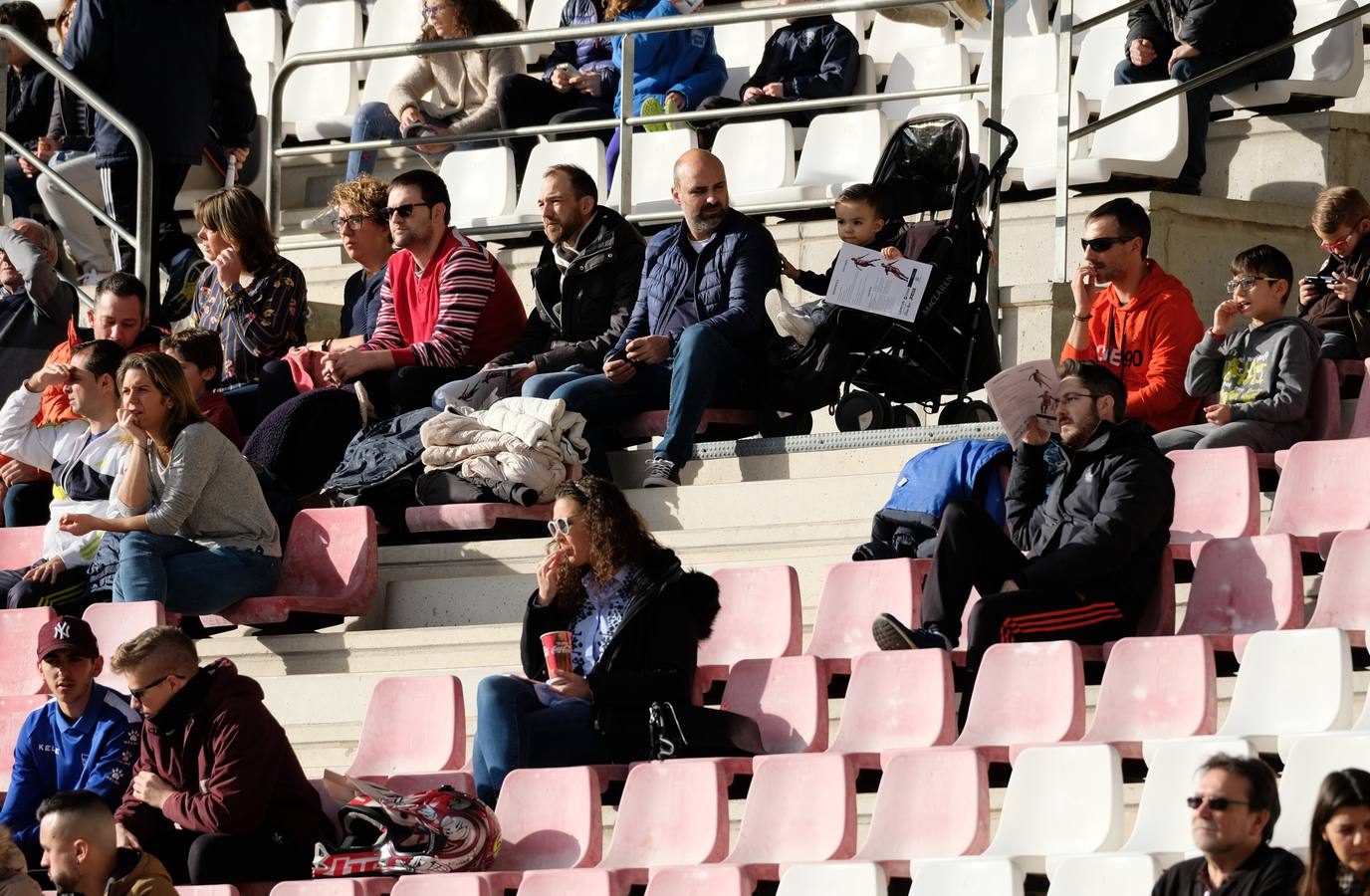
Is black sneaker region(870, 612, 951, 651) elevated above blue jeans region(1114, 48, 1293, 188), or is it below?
below

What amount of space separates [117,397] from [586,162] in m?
2.99

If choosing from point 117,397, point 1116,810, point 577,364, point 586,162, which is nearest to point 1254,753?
point 1116,810

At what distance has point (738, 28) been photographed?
1192 cm

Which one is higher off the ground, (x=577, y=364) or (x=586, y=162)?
(x=586, y=162)

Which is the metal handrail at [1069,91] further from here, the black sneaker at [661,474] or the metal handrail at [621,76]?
the black sneaker at [661,474]

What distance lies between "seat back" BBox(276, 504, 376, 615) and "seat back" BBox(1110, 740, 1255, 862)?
289 cm

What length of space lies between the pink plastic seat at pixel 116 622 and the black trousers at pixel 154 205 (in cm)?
284

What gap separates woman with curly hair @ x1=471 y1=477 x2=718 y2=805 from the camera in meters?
6.65

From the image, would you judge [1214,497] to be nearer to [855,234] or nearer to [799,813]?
[799,813]

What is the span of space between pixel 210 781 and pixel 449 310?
2.70m

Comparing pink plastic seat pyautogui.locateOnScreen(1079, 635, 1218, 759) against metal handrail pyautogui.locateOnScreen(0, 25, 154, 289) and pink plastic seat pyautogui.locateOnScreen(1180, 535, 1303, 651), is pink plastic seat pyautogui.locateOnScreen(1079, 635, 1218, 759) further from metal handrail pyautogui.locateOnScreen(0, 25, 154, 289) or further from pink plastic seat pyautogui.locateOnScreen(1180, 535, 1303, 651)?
metal handrail pyautogui.locateOnScreen(0, 25, 154, 289)

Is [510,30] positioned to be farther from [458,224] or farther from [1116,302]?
[1116,302]

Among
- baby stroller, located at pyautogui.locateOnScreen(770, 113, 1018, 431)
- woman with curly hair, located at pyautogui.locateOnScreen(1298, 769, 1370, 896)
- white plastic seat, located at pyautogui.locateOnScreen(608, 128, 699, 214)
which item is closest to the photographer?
woman with curly hair, located at pyautogui.locateOnScreen(1298, 769, 1370, 896)

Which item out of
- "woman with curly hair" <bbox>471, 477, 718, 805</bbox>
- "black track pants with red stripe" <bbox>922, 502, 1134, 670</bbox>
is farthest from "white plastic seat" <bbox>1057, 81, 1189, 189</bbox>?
"woman with curly hair" <bbox>471, 477, 718, 805</bbox>
